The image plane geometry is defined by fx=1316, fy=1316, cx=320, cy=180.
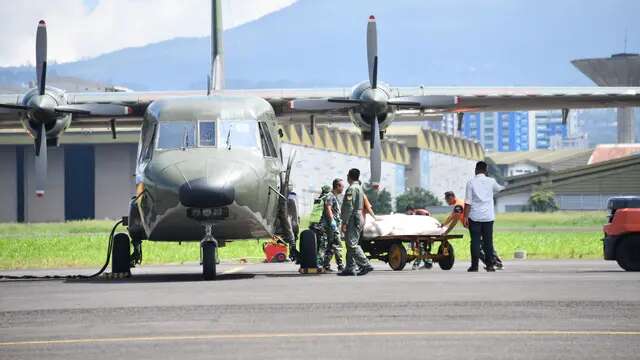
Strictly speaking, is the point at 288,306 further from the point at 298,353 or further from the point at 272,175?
the point at 272,175

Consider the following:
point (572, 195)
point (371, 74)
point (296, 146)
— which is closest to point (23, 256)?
point (371, 74)

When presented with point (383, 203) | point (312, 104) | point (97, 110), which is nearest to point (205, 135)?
point (97, 110)

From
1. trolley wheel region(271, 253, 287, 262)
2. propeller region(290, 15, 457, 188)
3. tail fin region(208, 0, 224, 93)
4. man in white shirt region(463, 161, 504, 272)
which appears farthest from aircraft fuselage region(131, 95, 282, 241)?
trolley wheel region(271, 253, 287, 262)

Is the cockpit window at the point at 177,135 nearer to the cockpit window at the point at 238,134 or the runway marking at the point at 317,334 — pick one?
the cockpit window at the point at 238,134


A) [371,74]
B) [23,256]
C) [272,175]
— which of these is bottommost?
[23,256]

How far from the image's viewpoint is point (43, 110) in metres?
28.4

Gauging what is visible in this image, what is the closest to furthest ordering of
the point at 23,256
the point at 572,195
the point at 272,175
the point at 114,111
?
the point at 272,175, the point at 114,111, the point at 23,256, the point at 572,195

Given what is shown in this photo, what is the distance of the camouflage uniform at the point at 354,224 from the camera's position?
22805 millimetres

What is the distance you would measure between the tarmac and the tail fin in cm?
1222

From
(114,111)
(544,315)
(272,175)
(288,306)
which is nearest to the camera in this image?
(544,315)

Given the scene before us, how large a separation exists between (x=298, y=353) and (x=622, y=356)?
2.61m

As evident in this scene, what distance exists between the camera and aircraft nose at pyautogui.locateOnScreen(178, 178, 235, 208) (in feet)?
68.2

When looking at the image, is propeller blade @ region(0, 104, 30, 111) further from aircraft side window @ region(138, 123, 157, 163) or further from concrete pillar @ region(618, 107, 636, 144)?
concrete pillar @ region(618, 107, 636, 144)

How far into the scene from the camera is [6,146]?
114 m
